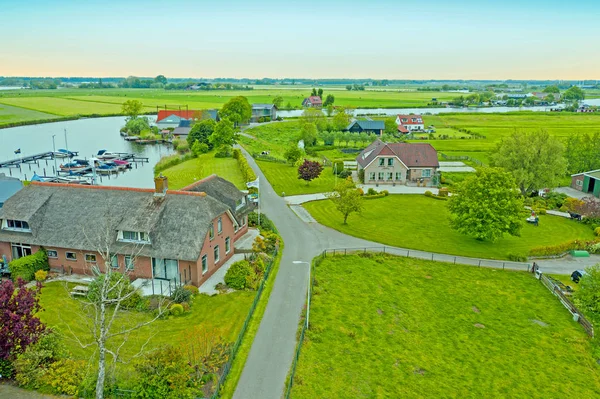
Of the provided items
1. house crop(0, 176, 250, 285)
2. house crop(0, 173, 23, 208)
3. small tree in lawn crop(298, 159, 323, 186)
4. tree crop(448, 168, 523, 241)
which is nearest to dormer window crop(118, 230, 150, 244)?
house crop(0, 176, 250, 285)

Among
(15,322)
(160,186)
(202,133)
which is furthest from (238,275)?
(202,133)

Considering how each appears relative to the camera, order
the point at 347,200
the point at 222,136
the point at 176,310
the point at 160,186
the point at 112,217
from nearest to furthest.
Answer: the point at 176,310
the point at 112,217
the point at 160,186
the point at 347,200
the point at 222,136

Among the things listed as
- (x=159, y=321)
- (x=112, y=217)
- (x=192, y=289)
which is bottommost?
(x=159, y=321)

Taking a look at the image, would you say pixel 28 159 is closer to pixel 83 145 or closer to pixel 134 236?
pixel 83 145

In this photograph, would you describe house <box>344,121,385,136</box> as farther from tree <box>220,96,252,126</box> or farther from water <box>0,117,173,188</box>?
water <box>0,117,173,188</box>

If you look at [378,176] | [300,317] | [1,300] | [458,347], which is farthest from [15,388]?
[378,176]

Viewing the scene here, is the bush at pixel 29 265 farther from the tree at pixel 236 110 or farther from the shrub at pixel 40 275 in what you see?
the tree at pixel 236 110

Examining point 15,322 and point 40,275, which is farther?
point 40,275

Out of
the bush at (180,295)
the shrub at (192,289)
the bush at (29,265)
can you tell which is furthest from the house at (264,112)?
the bush at (180,295)
